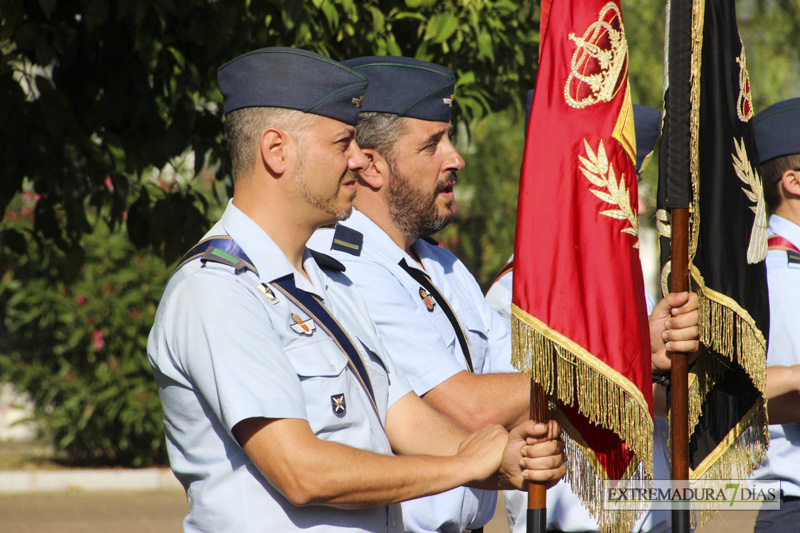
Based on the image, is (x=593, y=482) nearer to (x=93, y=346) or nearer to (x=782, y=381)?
(x=782, y=381)

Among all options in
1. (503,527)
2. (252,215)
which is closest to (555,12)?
(252,215)

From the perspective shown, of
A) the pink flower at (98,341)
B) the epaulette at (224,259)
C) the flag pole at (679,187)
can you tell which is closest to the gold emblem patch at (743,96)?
the flag pole at (679,187)

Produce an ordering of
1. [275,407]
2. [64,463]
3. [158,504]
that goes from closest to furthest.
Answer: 1. [275,407]
2. [158,504]
3. [64,463]

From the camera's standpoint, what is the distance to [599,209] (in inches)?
102

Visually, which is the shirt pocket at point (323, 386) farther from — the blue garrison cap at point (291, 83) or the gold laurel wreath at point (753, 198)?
the gold laurel wreath at point (753, 198)

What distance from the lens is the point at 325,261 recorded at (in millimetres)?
2738

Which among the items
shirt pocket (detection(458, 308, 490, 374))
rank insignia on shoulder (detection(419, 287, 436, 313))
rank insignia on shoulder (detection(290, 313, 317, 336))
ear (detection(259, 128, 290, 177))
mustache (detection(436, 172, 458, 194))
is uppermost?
mustache (detection(436, 172, 458, 194))

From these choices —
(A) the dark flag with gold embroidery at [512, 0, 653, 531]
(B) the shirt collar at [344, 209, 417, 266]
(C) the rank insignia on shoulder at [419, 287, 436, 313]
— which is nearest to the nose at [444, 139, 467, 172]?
(B) the shirt collar at [344, 209, 417, 266]

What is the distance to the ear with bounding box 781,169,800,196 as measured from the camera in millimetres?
3703

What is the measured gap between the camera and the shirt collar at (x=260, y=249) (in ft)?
7.83

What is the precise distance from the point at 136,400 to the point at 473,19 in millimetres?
6261

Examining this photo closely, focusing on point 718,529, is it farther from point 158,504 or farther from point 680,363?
point 680,363

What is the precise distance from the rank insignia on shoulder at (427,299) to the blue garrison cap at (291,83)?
2.87 feet

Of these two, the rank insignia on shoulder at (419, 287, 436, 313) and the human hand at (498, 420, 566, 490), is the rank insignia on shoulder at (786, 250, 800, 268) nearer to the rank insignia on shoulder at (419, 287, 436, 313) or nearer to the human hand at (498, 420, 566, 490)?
the rank insignia on shoulder at (419, 287, 436, 313)
